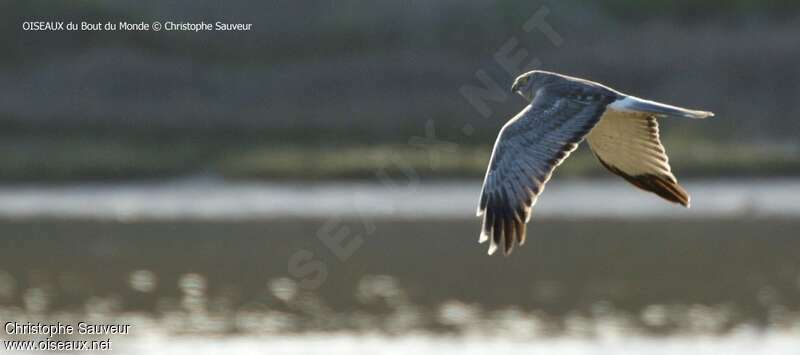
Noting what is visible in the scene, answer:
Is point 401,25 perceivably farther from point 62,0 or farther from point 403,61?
point 62,0

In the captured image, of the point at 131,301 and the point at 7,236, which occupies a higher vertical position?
the point at 7,236

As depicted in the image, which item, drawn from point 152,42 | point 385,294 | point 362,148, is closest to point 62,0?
point 152,42

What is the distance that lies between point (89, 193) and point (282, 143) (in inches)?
134

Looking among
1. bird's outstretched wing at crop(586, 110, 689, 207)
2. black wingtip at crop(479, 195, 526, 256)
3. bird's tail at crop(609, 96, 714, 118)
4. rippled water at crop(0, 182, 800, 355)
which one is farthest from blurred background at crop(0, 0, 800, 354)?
black wingtip at crop(479, 195, 526, 256)

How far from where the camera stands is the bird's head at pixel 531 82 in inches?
328

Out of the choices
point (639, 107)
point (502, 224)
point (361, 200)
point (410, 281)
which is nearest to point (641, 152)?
point (639, 107)

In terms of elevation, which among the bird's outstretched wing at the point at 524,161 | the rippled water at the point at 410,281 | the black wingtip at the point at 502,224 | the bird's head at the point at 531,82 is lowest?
the black wingtip at the point at 502,224

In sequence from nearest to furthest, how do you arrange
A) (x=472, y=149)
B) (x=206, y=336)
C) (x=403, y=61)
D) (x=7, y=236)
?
(x=206, y=336), (x=7, y=236), (x=472, y=149), (x=403, y=61)

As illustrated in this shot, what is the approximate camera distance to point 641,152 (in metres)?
8.63

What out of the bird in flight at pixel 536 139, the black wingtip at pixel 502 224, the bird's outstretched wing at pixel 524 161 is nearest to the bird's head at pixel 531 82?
the bird in flight at pixel 536 139

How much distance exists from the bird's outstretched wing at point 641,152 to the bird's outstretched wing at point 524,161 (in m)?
0.61

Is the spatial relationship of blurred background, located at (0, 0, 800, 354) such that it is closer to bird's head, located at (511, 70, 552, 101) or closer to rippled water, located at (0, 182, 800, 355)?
rippled water, located at (0, 182, 800, 355)

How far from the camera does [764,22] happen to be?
29375 mm

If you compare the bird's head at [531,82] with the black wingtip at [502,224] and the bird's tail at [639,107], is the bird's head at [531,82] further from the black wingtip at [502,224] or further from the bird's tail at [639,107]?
the black wingtip at [502,224]
